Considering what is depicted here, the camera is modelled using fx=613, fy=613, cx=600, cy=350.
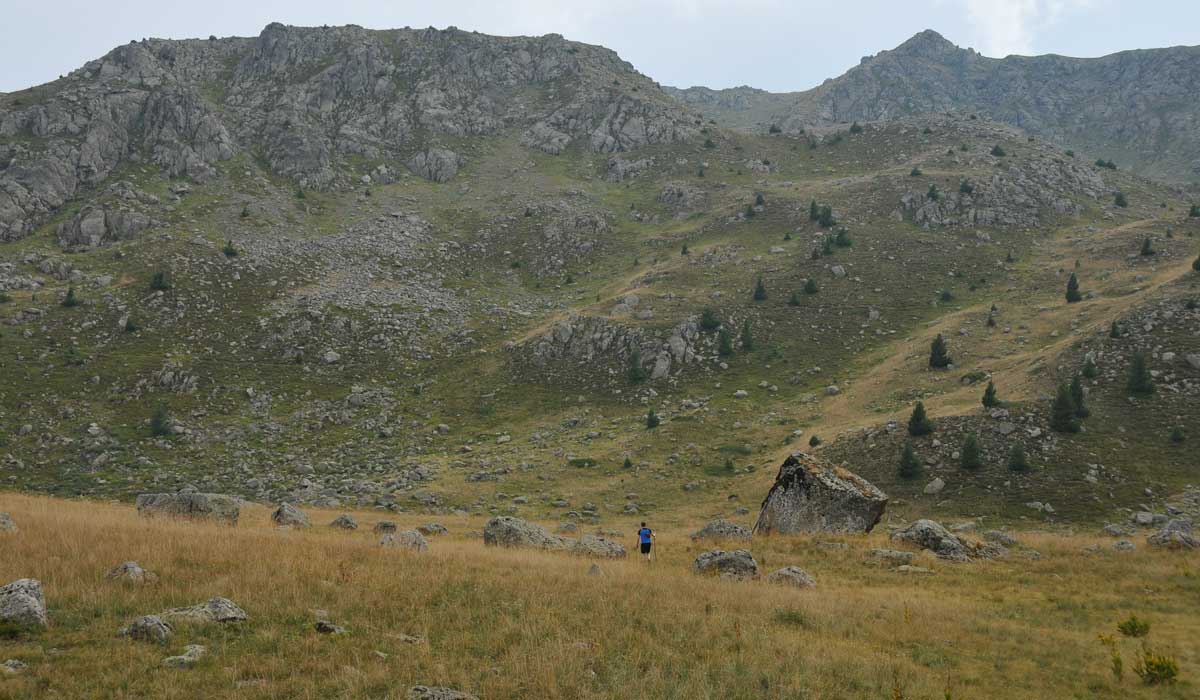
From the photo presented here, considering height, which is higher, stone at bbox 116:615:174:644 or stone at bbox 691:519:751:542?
stone at bbox 116:615:174:644

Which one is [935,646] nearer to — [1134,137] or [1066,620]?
[1066,620]

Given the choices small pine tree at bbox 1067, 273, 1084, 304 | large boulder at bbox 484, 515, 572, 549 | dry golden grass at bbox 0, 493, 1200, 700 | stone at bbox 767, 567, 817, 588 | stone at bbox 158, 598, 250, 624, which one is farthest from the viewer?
small pine tree at bbox 1067, 273, 1084, 304

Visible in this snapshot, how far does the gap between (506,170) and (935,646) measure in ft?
339

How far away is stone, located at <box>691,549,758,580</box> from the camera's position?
1967 cm

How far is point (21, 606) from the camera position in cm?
1002

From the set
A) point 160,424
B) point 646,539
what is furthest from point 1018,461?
point 160,424

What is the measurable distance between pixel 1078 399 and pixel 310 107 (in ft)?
382

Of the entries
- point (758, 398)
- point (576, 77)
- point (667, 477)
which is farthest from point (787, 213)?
point (576, 77)

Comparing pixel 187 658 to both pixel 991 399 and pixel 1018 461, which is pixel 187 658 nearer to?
pixel 1018 461

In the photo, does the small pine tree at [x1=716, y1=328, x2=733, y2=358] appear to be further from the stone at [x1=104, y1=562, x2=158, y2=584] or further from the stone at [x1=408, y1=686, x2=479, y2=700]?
the stone at [x1=408, y1=686, x2=479, y2=700]

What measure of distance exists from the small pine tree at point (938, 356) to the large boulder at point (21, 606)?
54095 mm

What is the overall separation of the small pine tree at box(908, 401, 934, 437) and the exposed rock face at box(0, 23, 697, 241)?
8529cm

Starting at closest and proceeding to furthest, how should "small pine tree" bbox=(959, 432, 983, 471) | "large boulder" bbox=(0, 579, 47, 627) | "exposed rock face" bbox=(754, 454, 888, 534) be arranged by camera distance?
"large boulder" bbox=(0, 579, 47, 627), "exposed rock face" bbox=(754, 454, 888, 534), "small pine tree" bbox=(959, 432, 983, 471)

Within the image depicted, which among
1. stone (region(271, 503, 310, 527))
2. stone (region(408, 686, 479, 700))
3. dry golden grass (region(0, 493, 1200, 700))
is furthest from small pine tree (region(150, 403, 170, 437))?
stone (region(408, 686, 479, 700))
